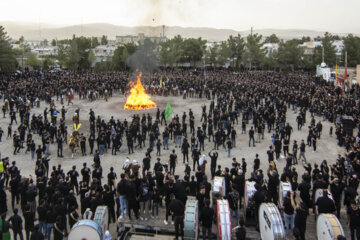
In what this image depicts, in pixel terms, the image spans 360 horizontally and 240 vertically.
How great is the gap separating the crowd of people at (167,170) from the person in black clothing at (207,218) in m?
0.03

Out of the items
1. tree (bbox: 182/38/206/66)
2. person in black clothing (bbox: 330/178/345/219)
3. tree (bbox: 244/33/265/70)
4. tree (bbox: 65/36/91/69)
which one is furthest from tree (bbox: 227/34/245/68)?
person in black clothing (bbox: 330/178/345/219)

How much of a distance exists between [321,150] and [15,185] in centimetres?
1609

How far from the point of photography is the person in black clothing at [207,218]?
29.6 feet

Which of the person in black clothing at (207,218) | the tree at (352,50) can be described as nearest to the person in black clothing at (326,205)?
the person in black clothing at (207,218)

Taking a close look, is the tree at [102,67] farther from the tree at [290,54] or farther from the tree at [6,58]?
the tree at [290,54]

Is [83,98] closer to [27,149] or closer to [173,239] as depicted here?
[27,149]

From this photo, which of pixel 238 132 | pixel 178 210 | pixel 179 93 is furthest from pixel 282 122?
pixel 179 93

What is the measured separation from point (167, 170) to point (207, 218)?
528cm

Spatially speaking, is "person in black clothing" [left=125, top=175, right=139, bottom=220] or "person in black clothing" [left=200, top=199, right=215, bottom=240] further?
"person in black clothing" [left=125, top=175, right=139, bottom=220]

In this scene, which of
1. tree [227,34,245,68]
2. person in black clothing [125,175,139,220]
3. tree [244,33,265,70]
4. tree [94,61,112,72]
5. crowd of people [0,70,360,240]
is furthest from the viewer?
tree [227,34,245,68]

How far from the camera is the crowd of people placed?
9.54 m

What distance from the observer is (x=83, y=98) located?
36094 millimetres

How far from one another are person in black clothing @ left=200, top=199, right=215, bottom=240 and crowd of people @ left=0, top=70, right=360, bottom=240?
3 centimetres

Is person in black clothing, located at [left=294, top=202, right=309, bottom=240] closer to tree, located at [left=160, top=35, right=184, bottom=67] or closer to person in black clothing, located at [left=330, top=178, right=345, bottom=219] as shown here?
person in black clothing, located at [left=330, top=178, right=345, bottom=219]
